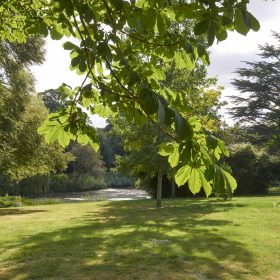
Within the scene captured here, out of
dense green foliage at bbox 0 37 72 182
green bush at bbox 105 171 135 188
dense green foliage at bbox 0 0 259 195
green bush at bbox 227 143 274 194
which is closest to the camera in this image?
dense green foliage at bbox 0 0 259 195

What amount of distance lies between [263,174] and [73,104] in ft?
95.9

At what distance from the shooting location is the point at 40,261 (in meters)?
7.16

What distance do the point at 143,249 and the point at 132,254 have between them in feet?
1.63

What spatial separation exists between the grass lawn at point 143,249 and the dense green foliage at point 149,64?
364 centimetres

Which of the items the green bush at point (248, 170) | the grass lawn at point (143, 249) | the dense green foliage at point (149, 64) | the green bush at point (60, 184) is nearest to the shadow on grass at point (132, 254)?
the grass lawn at point (143, 249)

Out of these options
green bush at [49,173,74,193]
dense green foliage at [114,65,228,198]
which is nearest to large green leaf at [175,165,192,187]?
dense green foliage at [114,65,228,198]

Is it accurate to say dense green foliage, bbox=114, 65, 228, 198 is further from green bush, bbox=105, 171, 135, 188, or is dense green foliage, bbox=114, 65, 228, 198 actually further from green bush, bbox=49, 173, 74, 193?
green bush, bbox=105, 171, 135, 188

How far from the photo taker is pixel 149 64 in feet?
12.2

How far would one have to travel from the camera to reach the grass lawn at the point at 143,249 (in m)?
6.43

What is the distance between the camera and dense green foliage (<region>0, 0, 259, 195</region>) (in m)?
2.41

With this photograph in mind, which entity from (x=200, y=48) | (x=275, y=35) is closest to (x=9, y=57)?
(x=200, y=48)

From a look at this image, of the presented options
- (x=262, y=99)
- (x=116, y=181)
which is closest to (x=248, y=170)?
(x=262, y=99)

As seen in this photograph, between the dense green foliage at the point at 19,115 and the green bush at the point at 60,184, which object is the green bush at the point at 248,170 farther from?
the green bush at the point at 60,184

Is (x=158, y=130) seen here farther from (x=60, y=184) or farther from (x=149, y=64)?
(x=60, y=184)
